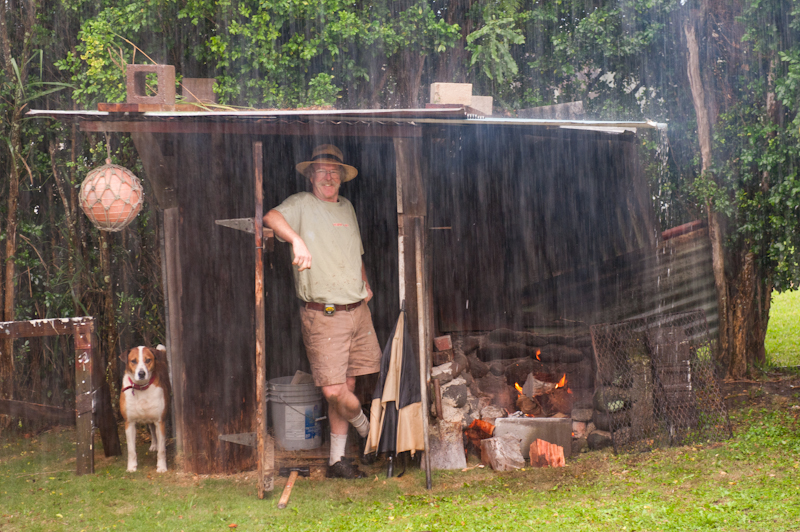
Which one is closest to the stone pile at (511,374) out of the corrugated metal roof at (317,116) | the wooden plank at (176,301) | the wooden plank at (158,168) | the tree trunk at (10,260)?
the wooden plank at (176,301)

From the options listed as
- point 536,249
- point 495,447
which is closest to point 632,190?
point 536,249

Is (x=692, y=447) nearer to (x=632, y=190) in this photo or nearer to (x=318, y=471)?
(x=632, y=190)

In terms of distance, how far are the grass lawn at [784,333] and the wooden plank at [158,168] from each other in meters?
7.06

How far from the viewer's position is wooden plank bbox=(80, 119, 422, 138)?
5078mm

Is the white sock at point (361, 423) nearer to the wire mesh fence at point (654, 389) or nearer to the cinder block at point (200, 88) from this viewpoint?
the wire mesh fence at point (654, 389)

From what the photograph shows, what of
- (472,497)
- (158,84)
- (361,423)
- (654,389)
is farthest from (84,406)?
(654,389)

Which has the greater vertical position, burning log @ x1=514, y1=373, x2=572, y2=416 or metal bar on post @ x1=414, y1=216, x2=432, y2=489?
metal bar on post @ x1=414, y1=216, x2=432, y2=489

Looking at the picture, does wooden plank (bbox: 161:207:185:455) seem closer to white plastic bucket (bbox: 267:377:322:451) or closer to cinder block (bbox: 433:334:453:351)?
white plastic bucket (bbox: 267:377:322:451)

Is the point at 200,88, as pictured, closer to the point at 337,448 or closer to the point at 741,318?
the point at 337,448

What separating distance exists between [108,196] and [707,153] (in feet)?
20.1

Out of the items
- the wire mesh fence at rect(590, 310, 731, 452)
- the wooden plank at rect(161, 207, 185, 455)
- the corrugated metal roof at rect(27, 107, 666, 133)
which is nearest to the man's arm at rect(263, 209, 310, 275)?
the corrugated metal roof at rect(27, 107, 666, 133)

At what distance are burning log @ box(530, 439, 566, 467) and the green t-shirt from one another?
194 centimetres

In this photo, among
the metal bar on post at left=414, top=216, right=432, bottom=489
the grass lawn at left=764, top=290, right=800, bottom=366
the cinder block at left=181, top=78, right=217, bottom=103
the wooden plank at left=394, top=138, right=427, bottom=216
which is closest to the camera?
the metal bar on post at left=414, top=216, right=432, bottom=489

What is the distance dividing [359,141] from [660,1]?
3.92 m
